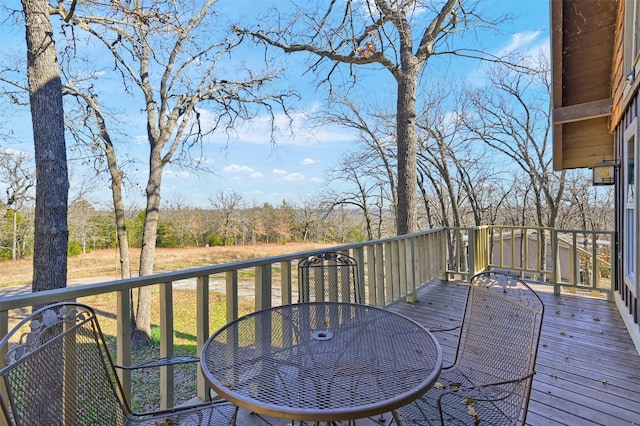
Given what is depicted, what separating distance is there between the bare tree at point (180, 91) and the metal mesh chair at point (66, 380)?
264 inches

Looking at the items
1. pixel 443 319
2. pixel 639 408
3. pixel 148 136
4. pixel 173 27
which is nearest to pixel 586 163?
pixel 443 319

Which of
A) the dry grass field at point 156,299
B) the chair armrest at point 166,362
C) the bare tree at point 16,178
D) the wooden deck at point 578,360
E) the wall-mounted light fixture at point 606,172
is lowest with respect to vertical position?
the dry grass field at point 156,299

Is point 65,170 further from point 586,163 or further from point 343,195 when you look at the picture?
point 343,195

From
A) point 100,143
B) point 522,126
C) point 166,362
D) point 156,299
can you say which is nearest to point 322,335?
point 166,362

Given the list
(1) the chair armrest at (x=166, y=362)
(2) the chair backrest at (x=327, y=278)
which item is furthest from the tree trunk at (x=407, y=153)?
(1) the chair armrest at (x=166, y=362)

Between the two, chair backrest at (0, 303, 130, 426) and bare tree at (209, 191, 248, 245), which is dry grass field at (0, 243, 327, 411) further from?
chair backrest at (0, 303, 130, 426)

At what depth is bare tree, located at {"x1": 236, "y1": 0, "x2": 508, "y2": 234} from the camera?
5.70 m

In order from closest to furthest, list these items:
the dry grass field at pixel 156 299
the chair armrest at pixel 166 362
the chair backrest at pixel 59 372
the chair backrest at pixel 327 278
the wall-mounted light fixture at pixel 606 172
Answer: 1. the chair backrest at pixel 59 372
2. the chair armrest at pixel 166 362
3. the chair backrest at pixel 327 278
4. the wall-mounted light fixture at pixel 606 172
5. the dry grass field at pixel 156 299

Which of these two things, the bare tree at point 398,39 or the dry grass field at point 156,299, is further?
the dry grass field at point 156,299

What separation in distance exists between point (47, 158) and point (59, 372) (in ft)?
12.5

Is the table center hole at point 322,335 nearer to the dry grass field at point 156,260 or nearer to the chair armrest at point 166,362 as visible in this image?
the chair armrest at point 166,362

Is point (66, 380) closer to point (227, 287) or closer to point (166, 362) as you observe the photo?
point (166, 362)

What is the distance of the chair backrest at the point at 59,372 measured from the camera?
103 centimetres

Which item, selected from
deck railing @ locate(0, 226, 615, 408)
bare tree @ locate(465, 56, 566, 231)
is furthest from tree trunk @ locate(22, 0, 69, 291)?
bare tree @ locate(465, 56, 566, 231)
